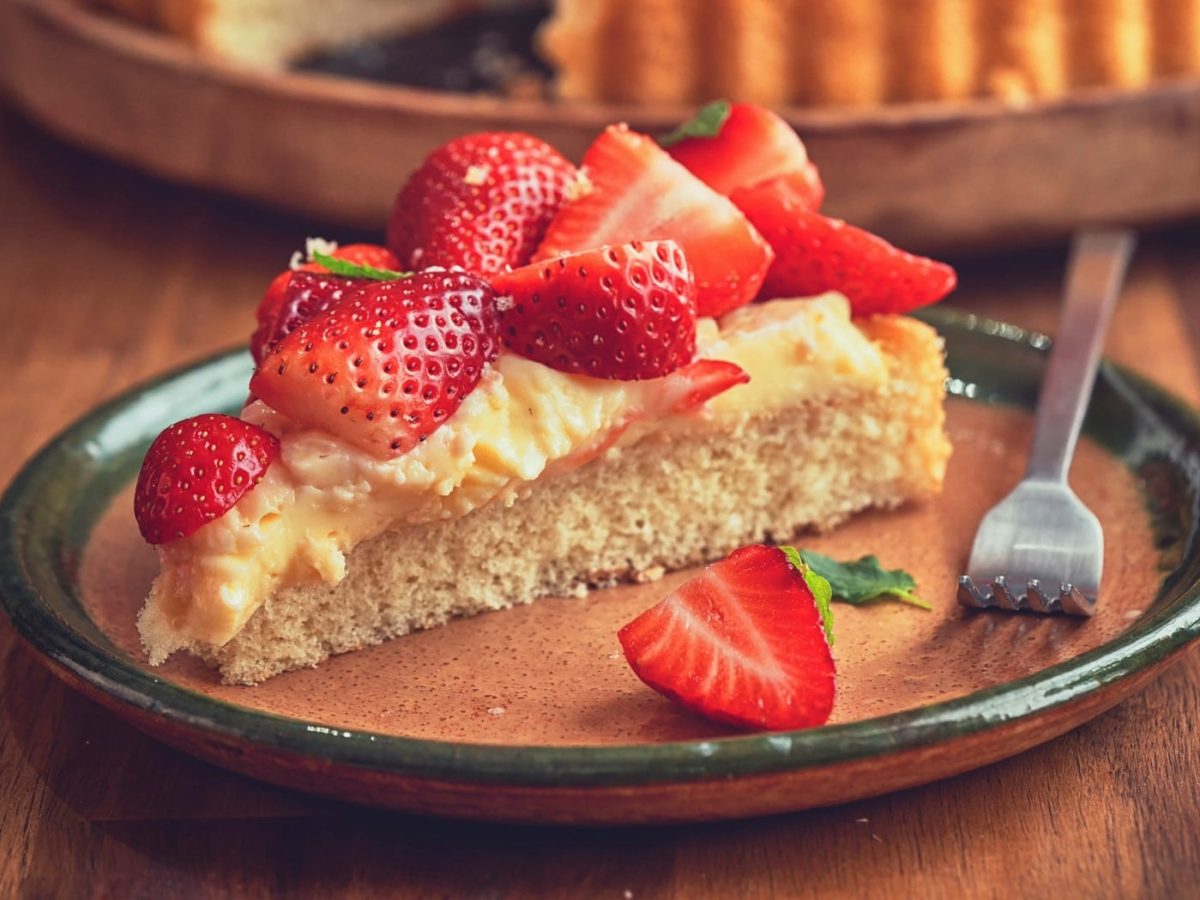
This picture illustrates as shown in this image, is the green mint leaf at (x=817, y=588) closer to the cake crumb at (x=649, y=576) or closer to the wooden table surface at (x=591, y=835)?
the wooden table surface at (x=591, y=835)

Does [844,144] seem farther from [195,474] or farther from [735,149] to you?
[195,474]

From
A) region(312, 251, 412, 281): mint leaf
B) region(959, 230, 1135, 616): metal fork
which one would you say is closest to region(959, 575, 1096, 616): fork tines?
region(959, 230, 1135, 616): metal fork

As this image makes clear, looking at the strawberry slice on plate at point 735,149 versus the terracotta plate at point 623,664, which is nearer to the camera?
the terracotta plate at point 623,664

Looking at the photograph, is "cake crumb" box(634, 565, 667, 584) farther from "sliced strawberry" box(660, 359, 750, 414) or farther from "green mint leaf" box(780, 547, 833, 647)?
"green mint leaf" box(780, 547, 833, 647)

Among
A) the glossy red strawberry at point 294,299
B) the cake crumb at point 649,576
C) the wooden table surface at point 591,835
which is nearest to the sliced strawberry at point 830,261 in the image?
the cake crumb at point 649,576

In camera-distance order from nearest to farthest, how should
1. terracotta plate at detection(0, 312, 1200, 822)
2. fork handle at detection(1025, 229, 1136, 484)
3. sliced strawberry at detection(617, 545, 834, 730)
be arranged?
terracotta plate at detection(0, 312, 1200, 822) < sliced strawberry at detection(617, 545, 834, 730) < fork handle at detection(1025, 229, 1136, 484)

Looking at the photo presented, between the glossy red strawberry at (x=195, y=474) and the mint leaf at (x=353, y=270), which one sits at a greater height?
the mint leaf at (x=353, y=270)

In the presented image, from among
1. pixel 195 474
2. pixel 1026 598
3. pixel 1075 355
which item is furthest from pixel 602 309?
pixel 1075 355
